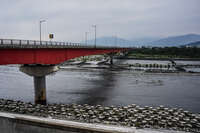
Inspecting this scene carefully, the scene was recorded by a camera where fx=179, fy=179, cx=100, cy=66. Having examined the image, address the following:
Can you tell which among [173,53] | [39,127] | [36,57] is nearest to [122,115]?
[39,127]

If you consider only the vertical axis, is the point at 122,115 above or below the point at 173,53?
below

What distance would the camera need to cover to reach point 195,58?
387 ft

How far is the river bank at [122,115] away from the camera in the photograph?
18531 mm

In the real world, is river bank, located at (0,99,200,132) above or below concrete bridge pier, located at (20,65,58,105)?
below

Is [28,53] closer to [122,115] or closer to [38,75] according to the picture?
[38,75]

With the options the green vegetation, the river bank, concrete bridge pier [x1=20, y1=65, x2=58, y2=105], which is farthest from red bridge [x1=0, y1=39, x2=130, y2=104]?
the green vegetation

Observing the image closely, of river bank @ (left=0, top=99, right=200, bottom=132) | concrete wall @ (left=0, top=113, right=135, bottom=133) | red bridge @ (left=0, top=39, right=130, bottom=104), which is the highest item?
red bridge @ (left=0, top=39, right=130, bottom=104)

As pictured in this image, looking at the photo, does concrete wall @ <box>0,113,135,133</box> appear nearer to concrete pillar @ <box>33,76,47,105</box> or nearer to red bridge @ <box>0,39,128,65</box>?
red bridge @ <box>0,39,128,65</box>

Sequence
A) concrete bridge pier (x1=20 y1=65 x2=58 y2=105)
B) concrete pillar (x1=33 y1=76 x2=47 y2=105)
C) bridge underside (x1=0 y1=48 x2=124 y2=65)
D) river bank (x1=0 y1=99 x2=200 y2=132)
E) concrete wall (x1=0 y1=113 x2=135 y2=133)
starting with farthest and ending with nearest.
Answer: concrete pillar (x1=33 y1=76 x2=47 y2=105) → concrete bridge pier (x1=20 y1=65 x2=58 y2=105) → bridge underside (x1=0 y1=48 x2=124 y2=65) → river bank (x1=0 y1=99 x2=200 y2=132) → concrete wall (x1=0 y1=113 x2=135 y2=133)

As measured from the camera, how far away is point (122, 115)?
2108 cm

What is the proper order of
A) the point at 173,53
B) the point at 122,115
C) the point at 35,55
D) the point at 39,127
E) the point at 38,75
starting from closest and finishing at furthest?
the point at 39,127 < the point at 122,115 < the point at 35,55 < the point at 38,75 < the point at 173,53

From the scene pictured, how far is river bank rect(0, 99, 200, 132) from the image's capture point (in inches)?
730

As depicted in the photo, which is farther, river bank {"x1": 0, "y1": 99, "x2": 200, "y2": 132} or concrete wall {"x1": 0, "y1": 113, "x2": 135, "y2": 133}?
river bank {"x1": 0, "y1": 99, "x2": 200, "y2": 132}

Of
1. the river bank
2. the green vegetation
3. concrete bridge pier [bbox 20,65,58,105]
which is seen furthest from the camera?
the green vegetation
